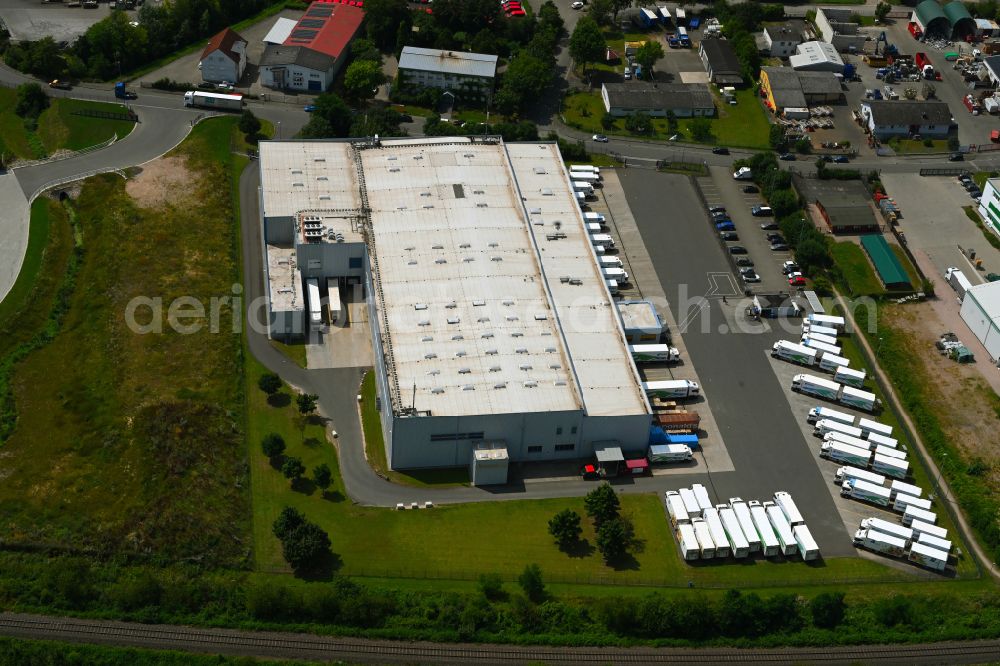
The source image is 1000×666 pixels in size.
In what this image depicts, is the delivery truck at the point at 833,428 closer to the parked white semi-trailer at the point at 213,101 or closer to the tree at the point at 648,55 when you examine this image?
the tree at the point at 648,55

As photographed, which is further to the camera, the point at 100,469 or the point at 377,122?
the point at 377,122

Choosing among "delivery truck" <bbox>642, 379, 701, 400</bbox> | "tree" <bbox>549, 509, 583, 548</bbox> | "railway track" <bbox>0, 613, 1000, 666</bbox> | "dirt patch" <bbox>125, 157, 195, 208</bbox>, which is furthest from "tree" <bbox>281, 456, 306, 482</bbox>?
"dirt patch" <bbox>125, 157, 195, 208</bbox>

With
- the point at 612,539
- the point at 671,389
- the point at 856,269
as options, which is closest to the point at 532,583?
the point at 612,539

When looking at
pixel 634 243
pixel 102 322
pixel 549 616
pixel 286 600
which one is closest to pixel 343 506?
pixel 286 600

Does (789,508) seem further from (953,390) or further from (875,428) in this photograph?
(953,390)

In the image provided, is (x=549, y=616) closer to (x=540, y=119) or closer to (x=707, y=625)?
(x=707, y=625)

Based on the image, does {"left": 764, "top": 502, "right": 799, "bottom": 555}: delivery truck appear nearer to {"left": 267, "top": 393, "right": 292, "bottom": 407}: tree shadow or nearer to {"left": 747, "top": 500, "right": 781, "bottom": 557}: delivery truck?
{"left": 747, "top": 500, "right": 781, "bottom": 557}: delivery truck
